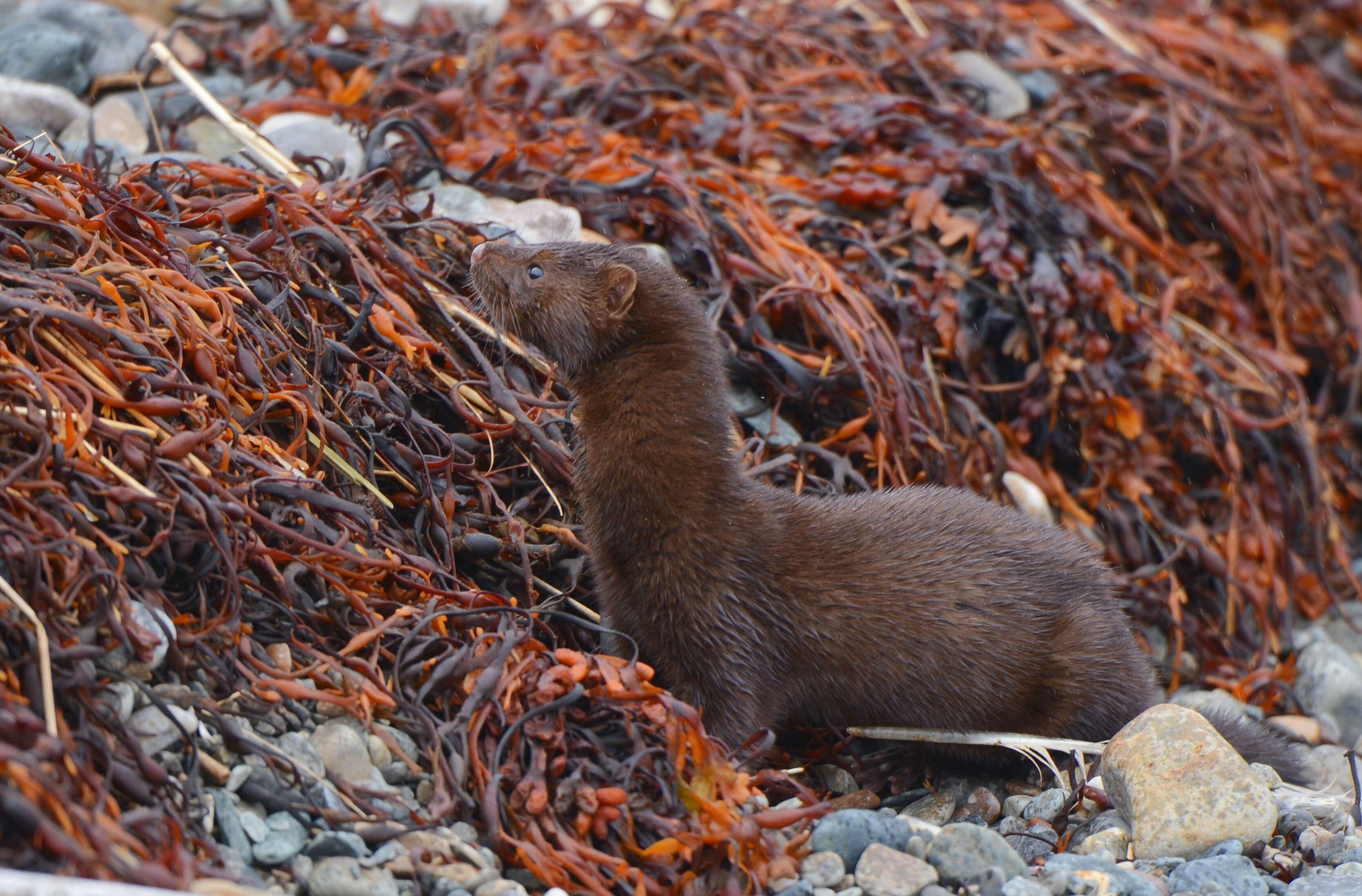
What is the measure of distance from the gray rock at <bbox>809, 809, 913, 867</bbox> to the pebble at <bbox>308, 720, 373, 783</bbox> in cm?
121

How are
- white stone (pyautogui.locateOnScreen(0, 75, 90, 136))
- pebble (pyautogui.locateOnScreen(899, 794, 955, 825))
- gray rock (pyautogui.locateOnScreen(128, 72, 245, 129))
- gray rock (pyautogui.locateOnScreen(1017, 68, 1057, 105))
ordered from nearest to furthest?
pebble (pyautogui.locateOnScreen(899, 794, 955, 825)), white stone (pyautogui.locateOnScreen(0, 75, 90, 136)), gray rock (pyautogui.locateOnScreen(128, 72, 245, 129)), gray rock (pyautogui.locateOnScreen(1017, 68, 1057, 105))

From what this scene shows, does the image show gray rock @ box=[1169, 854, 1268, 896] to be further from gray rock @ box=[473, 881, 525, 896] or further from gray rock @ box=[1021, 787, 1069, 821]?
gray rock @ box=[473, 881, 525, 896]

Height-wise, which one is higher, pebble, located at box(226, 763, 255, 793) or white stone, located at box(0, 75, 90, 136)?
white stone, located at box(0, 75, 90, 136)

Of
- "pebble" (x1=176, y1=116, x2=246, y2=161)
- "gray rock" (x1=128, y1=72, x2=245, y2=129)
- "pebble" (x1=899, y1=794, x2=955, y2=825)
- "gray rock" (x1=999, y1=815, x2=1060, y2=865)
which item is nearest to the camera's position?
"gray rock" (x1=999, y1=815, x2=1060, y2=865)

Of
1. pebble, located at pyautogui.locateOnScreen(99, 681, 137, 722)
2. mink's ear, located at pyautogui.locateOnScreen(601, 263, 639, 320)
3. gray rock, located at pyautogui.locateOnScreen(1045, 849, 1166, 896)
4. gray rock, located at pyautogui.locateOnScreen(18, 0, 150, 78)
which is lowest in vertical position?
gray rock, located at pyautogui.locateOnScreen(1045, 849, 1166, 896)

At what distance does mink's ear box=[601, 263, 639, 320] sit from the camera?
15.0ft

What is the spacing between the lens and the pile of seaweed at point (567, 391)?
138 inches

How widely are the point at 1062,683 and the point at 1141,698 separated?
Result: 33cm

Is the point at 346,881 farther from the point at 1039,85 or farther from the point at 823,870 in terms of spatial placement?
the point at 1039,85

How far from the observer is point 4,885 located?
239 centimetres

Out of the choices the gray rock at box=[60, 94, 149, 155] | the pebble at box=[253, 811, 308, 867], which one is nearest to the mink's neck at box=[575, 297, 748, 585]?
the pebble at box=[253, 811, 308, 867]

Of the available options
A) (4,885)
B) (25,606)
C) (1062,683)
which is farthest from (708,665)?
(4,885)

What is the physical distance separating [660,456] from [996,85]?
4.24 m

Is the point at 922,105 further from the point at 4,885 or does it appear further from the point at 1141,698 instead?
the point at 4,885
